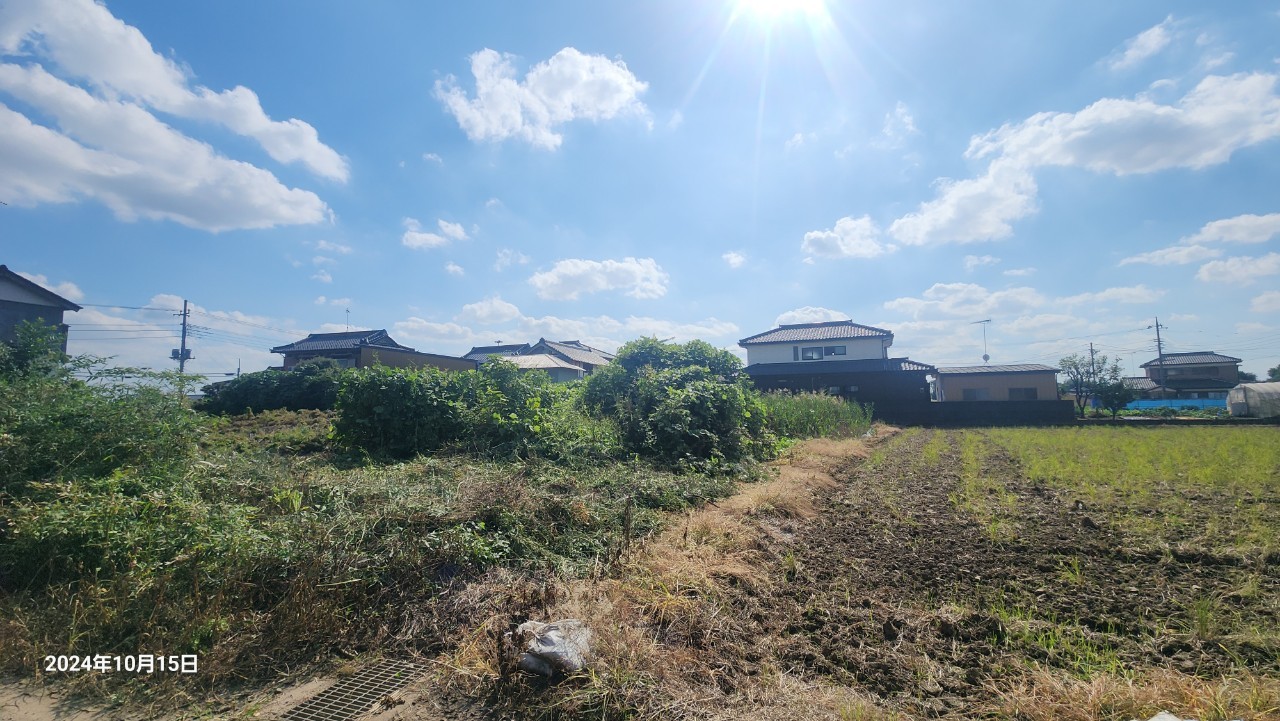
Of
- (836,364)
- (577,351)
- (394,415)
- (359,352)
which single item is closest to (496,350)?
(577,351)

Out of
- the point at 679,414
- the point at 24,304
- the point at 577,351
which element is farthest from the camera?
the point at 577,351

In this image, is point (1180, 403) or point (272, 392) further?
point (1180, 403)

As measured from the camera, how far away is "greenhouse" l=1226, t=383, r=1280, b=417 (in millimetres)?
23500

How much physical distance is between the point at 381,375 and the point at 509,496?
4469 millimetres

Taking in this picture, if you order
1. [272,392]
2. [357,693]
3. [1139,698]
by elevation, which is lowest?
[357,693]

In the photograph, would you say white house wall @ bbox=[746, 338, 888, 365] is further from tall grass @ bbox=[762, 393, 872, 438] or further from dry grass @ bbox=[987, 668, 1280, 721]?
dry grass @ bbox=[987, 668, 1280, 721]

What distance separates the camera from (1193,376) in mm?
40469

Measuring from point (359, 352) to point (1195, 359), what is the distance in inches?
2209

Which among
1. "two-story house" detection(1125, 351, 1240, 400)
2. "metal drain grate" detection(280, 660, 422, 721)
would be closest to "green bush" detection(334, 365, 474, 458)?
"metal drain grate" detection(280, 660, 422, 721)

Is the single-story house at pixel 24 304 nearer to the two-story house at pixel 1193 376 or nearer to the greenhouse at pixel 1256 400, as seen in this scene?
the greenhouse at pixel 1256 400

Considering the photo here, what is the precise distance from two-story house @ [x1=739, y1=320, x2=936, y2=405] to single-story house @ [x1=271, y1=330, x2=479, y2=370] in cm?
1485

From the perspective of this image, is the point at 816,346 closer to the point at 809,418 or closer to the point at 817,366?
the point at 817,366

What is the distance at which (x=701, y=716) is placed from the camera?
2.10 m

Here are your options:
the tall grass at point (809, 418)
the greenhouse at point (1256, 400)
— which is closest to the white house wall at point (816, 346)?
the tall grass at point (809, 418)
